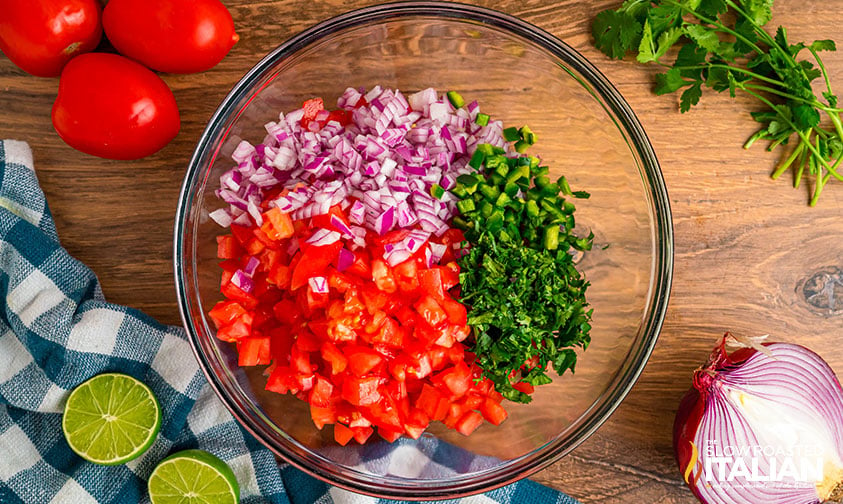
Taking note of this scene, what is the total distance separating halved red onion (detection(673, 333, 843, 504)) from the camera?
6.13 feet

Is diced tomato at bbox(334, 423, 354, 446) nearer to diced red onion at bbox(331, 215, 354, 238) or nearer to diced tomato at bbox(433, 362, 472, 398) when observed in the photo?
diced tomato at bbox(433, 362, 472, 398)

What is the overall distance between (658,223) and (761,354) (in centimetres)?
50

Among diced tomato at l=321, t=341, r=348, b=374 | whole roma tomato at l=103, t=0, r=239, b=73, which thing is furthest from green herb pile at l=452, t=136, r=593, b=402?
whole roma tomato at l=103, t=0, r=239, b=73

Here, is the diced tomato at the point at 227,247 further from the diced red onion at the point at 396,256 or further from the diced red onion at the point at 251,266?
the diced red onion at the point at 396,256

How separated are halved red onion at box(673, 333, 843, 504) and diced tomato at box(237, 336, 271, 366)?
3.88ft

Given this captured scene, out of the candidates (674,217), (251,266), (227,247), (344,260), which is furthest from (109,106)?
(674,217)

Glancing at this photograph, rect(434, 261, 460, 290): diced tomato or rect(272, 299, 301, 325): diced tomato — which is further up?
rect(434, 261, 460, 290): diced tomato

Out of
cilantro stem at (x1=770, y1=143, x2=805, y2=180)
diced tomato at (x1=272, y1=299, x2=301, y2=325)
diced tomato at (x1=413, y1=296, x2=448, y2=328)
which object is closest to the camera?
diced tomato at (x1=413, y1=296, x2=448, y2=328)

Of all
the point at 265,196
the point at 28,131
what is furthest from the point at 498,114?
the point at 28,131

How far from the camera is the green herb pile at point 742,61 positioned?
6.07 feet

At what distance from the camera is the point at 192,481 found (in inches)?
74.0

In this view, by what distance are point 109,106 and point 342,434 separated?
1081 millimetres

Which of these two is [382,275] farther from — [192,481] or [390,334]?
[192,481]

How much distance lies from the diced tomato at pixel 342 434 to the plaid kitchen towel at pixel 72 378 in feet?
0.84
